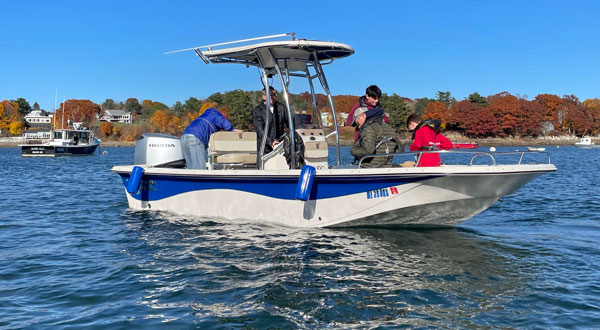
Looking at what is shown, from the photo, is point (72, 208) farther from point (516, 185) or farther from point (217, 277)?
point (516, 185)

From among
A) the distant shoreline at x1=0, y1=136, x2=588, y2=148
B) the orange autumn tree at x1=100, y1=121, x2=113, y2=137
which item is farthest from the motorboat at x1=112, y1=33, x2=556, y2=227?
the orange autumn tree at x1=100, y1=121, x2=113, y2=137

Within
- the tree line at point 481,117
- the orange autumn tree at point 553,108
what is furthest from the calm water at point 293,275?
the orange autumn tree at point 553,108

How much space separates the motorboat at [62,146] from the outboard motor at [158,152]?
1754 inches

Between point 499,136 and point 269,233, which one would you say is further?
point 499,136

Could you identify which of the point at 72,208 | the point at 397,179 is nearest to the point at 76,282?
the point at 397,179

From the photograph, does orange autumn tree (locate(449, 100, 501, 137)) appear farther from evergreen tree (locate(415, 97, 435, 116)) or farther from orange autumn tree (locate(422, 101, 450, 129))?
evergreen tree (locate(415, 97, 435, 116))

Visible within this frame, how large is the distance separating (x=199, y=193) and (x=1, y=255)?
3227 mm

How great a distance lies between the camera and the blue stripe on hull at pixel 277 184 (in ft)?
25.4

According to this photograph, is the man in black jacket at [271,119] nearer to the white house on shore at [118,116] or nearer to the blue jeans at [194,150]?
the blue jeans at [194,150]

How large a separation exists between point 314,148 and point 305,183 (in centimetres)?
138

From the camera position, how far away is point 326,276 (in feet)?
19.5

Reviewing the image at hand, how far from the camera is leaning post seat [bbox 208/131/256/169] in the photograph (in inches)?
364

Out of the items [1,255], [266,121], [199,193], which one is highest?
[266,121]

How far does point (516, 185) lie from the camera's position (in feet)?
25.1
